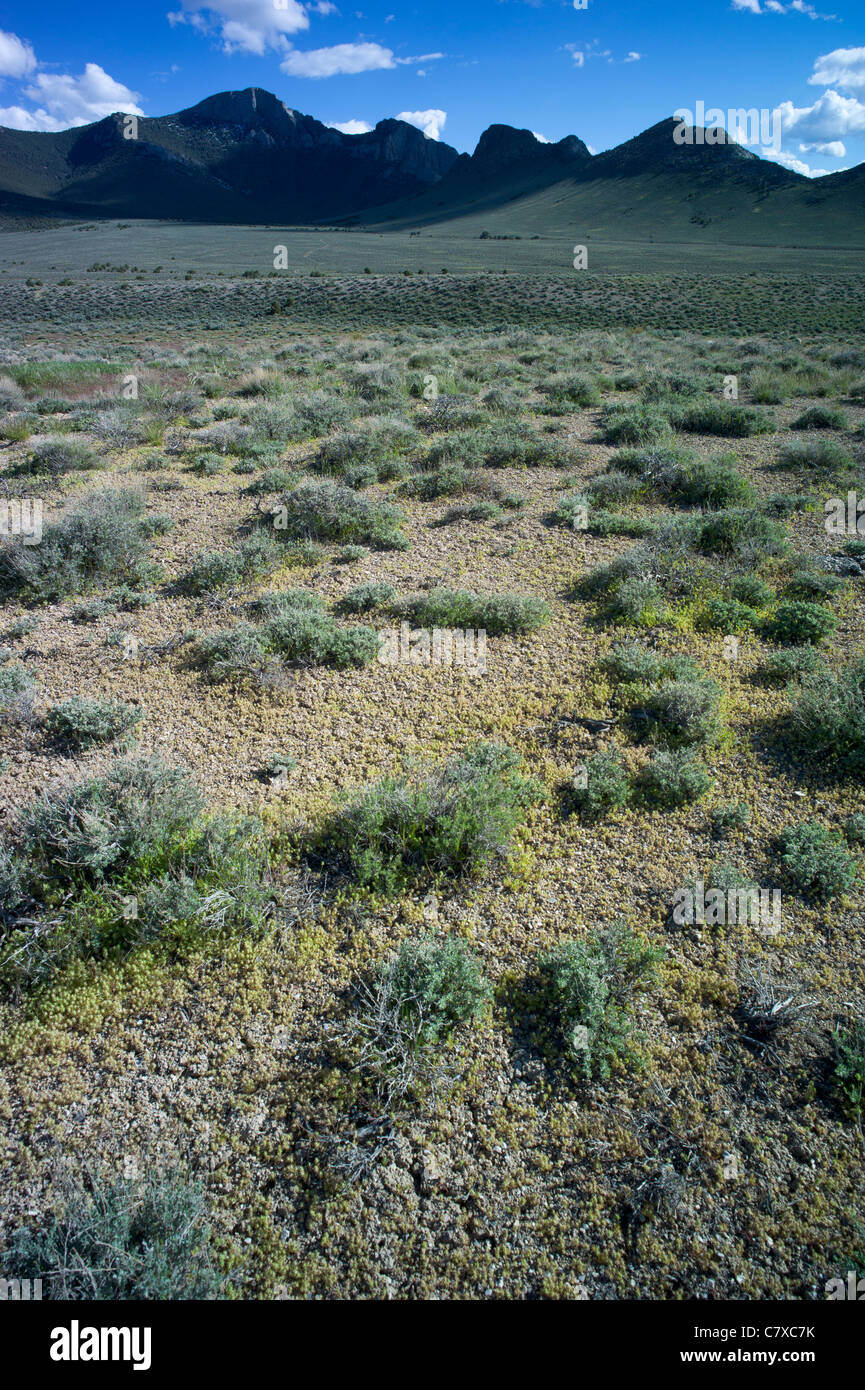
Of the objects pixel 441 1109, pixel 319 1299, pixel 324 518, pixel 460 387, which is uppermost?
pixel 460 387

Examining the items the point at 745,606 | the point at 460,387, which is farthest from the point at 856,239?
the point at 745,606

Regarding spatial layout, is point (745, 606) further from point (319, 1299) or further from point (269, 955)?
point (319, 1299)

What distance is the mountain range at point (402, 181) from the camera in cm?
7238

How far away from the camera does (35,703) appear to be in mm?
6406

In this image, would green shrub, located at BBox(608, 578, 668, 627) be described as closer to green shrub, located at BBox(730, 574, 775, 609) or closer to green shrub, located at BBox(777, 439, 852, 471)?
green shrub, located at BBox(730, 574, 775, 609)

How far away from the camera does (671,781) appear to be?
5.25m

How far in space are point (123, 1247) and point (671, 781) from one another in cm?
450

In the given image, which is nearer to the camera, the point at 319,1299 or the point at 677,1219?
the point at 319,1299

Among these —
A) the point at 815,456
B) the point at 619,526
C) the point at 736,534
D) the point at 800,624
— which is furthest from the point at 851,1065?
the point at 815,456

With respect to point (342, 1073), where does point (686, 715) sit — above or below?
above

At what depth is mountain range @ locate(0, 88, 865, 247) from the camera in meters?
72.4

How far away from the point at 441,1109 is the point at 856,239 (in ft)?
269

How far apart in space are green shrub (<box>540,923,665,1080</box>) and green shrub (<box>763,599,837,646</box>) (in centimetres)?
485

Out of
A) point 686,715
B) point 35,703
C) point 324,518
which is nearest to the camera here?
point 686,715
